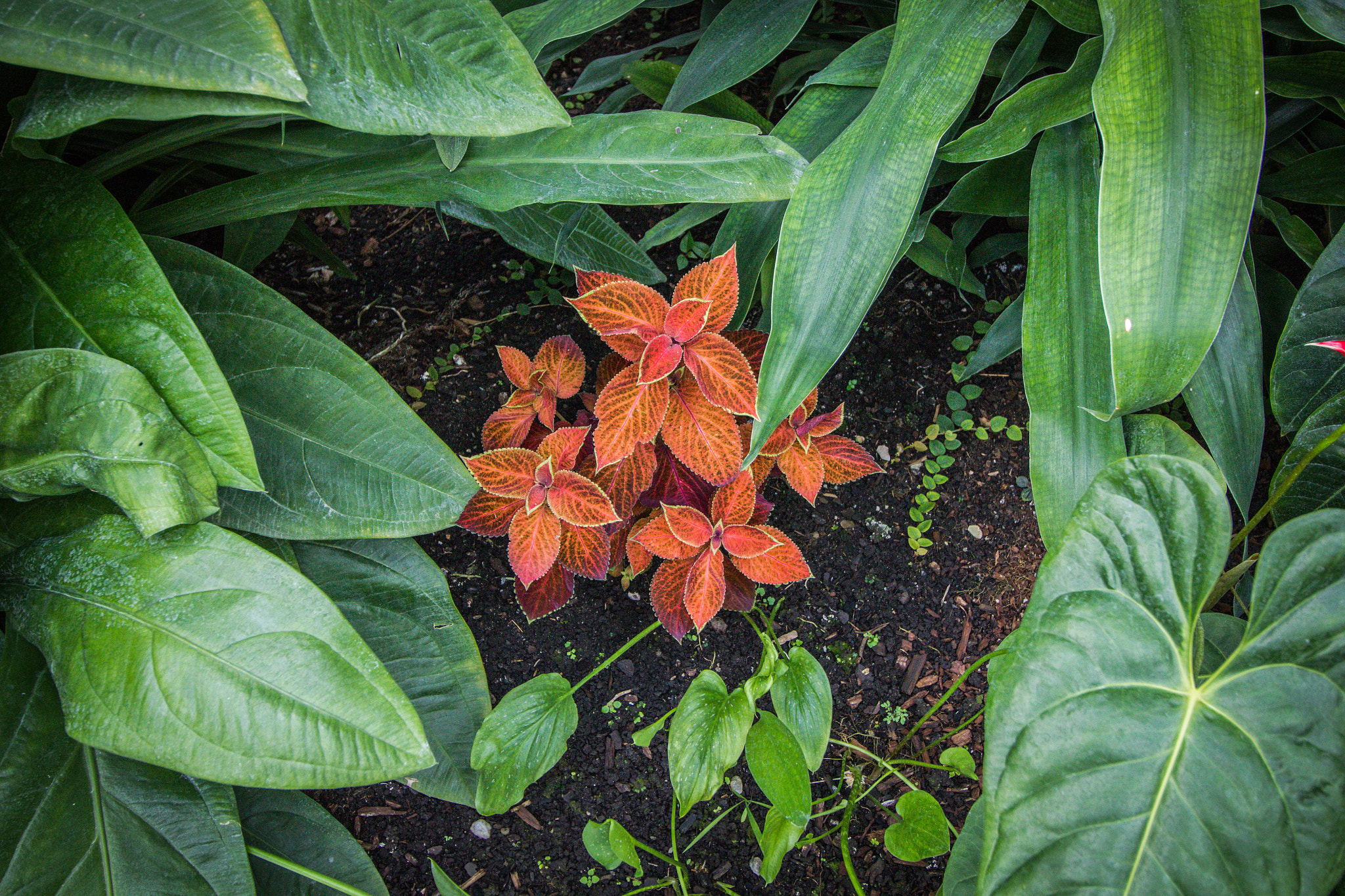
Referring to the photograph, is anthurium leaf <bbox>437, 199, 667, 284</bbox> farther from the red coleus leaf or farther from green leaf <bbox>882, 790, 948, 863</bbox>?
green leaf <bbox>882, 790, 948, 863</bbox>

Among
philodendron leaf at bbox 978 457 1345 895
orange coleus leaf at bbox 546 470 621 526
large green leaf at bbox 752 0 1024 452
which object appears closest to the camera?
philodendron leaf at bbox 978 457 1345 895

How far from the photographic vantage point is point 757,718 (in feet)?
3.30

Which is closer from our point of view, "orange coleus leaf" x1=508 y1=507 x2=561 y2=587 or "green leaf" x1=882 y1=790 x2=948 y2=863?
"green leaf" x1=882 y1=790 x2=948 y2=863

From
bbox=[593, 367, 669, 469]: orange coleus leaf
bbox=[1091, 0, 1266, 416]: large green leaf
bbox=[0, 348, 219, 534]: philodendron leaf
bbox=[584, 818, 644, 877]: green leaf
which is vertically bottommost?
bbox=[584, 818, 644, 877]: green leaf

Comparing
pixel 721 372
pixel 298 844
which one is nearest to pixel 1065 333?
pixel 721 372

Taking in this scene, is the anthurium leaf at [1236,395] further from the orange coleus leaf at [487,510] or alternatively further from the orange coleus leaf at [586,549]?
the orange coleus leaf at [487,510]

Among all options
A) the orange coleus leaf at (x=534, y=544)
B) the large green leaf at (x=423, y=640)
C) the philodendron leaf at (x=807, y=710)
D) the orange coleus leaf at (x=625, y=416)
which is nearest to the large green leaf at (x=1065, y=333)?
the philodendron leaf at (x=807, y=710)

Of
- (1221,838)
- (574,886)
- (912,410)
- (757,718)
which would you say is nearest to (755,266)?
(912,410)

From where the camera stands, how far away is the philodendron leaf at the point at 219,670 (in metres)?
0.67

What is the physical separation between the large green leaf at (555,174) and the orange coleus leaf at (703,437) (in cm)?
24

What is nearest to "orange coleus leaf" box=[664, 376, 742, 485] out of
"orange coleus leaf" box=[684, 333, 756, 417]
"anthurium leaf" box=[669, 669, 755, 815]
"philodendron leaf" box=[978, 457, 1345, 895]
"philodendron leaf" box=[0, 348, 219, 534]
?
"orange coleus leaf" box=[684, 333, 756, 417]

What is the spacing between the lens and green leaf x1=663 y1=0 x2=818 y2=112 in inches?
41.6

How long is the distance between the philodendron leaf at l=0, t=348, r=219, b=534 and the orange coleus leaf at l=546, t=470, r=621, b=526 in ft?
1.21

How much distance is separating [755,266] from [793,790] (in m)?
0.66
